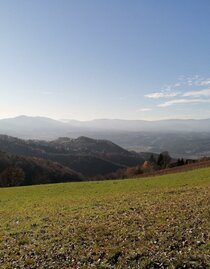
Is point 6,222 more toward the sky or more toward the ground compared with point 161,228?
more toward the ground

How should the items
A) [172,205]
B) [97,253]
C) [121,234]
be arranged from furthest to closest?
[172,205] → [121,234] → [97,253]

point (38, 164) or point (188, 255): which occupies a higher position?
point (188, 255)

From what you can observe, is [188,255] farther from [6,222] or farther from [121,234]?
[6,222]

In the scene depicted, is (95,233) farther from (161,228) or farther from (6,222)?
(6,222)

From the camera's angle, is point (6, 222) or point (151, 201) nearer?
point (6, 222)

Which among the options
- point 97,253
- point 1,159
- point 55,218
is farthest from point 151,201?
point 1,159

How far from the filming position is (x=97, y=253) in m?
13.6

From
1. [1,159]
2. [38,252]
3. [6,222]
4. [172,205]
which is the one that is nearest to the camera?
[38,252]

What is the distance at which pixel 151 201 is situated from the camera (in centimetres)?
2417

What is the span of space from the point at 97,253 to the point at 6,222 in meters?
11.2

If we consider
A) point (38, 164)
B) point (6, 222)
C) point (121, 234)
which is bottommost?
point (38, 164)

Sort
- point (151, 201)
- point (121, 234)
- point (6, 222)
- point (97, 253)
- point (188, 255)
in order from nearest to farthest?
point (188, 255), point (97, 253), point (121, 234), point (6, 222), point (151, 201)

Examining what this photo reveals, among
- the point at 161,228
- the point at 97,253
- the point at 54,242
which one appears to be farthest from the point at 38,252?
the point at 161,228

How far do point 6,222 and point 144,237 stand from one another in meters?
11.9
